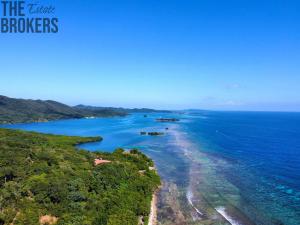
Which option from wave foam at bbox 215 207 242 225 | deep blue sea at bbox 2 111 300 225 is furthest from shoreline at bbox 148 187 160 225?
wave foam at bbox 215 207 242 225

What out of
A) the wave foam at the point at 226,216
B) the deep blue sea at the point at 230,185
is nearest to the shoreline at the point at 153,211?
the deep blue sea at the point at 230,185

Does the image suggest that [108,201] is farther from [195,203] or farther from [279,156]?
[279,156]

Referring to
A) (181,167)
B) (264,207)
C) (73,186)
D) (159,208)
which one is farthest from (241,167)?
(73,186)

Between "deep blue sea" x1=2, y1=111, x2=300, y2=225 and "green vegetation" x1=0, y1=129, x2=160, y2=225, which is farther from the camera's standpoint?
"deep blue sea" x1=2, y1=111, x2=300, y2=225

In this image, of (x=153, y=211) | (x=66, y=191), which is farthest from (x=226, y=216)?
(x=66, y=191)

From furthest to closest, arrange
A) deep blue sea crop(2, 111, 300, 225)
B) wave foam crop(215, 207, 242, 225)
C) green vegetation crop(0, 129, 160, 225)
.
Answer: deep blue sea crop(2, 111, 300, 225) → wave foam crop(215, 207, 242, 225) → green vegetation crop(0, 129, 160, 225)

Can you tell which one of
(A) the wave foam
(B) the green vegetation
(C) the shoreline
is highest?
(B) the green vegetation

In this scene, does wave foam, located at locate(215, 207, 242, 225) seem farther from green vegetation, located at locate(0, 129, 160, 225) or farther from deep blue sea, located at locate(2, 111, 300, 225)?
green vegetation, located at locate(0, 129, 160, 225)

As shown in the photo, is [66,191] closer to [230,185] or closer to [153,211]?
[153,211]

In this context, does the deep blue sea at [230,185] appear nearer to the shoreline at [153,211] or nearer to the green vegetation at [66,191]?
the shoreline at [153,211]
